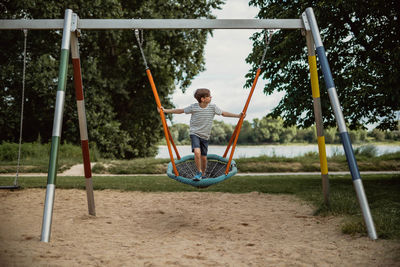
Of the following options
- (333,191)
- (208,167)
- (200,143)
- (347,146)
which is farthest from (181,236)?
(333,191)

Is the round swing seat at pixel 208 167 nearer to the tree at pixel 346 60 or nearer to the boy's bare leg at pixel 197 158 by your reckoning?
the boy's bare leg at pixel 197 158

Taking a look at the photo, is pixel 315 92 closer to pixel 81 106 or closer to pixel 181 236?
pixel 181 236

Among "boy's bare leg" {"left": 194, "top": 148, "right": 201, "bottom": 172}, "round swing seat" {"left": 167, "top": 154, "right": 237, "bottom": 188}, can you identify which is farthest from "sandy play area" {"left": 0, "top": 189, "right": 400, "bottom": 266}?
"boy's bare leg" {"left": 194, "top": 148, "right": 201, "bottom": 172}

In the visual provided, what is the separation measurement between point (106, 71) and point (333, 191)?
46.3 ft

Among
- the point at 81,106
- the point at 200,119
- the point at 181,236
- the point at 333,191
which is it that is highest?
the point at 81,106

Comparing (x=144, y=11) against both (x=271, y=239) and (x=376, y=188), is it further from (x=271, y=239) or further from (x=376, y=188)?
(x=271, y=239)

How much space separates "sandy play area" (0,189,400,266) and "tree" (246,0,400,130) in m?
2.43

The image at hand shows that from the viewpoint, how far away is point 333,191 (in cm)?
724

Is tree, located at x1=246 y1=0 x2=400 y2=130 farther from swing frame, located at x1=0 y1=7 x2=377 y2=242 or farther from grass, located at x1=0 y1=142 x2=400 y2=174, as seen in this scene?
grass, located at x1=0 y1=142 x2=400 y2=174

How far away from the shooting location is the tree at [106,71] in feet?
49.3

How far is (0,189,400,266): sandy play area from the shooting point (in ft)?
10.8

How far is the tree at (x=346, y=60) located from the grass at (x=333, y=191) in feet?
5.03

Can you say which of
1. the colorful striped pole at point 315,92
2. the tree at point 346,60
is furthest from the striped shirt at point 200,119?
the tree at point 346,60

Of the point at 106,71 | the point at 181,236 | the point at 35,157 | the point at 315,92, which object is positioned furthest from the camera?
the point at 106,71
